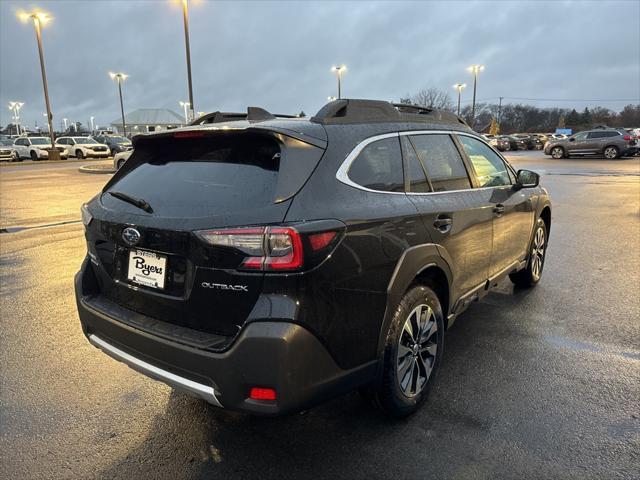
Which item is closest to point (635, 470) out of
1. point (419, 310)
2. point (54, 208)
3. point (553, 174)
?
point (419, 310)

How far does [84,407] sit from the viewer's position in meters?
3.18

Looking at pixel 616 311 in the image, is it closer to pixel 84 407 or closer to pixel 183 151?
pixel 183 151

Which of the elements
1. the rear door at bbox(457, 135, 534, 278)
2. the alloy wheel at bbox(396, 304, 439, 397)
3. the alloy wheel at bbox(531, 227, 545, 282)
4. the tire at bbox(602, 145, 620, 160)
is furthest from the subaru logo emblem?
the tire at bbox(602, 145, 620, 160)

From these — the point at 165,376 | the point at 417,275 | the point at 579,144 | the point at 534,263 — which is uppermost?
the point at 579,144

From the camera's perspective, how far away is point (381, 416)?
10.0 feet

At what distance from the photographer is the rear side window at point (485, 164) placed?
4.02 metres

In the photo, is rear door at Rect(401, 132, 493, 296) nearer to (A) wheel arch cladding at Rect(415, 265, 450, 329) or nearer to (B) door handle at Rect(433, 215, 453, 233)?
(B) door handle at Rect(433, 215, 453, 233)

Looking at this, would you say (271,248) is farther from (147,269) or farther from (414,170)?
(414,170)

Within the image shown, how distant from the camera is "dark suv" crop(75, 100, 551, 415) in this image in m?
2.28

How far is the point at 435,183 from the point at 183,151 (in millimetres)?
1632

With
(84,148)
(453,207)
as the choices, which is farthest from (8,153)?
(453,207)

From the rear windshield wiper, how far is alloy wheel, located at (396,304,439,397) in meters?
1.57

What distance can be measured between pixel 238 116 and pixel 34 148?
1548 inches

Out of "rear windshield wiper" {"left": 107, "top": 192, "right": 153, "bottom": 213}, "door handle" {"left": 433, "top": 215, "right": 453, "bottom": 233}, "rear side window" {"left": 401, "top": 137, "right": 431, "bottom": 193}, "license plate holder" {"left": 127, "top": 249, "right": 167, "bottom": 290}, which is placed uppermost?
"rear side window" {"left": 401, "top": 137, "right": 431, "bottom": 193}
